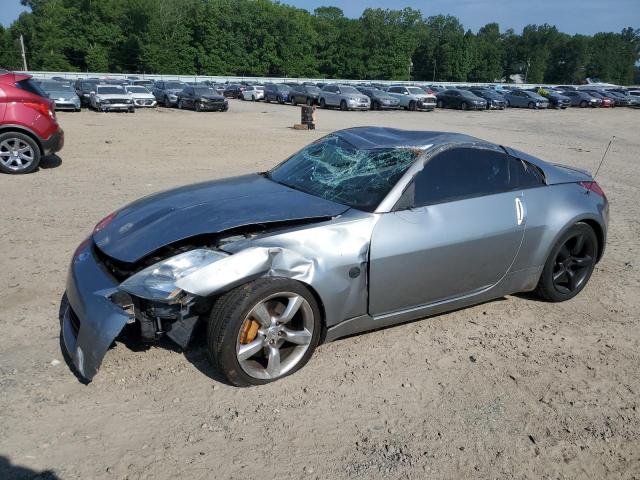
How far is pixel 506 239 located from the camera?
4.15 metres

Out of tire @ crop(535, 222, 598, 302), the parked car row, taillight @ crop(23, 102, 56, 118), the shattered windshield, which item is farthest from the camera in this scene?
the parked car row

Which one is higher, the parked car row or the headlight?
the parked car row

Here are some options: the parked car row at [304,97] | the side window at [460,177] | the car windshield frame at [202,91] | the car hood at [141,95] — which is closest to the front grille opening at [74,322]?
the side window at [460,177]

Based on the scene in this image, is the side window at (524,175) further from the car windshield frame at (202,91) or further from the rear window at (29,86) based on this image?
the car windshield frame at (202,91)

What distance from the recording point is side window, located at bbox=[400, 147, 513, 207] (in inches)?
153

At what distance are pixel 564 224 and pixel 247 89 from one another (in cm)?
4333

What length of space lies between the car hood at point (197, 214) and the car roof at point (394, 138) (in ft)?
2.52

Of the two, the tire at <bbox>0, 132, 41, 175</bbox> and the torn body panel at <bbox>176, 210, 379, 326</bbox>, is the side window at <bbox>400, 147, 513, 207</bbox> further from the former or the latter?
the tire at <bbox>0, 132, 41, 175</bbox>

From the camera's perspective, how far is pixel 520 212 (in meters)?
4.25

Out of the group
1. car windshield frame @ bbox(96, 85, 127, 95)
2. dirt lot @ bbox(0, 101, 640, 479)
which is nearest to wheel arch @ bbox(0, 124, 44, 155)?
dirt lot @ bbox(0, 101, 640, 479)

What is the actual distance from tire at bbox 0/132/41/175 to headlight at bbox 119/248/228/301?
25.6ft

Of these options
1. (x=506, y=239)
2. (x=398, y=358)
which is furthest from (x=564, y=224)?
(x=398, y=358)

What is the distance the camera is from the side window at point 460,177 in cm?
390

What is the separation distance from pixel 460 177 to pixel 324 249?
137 cm
